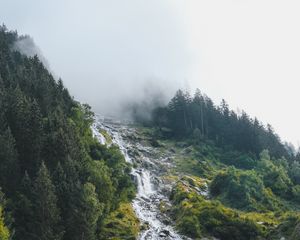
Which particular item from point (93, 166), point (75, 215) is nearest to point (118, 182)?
point (93, 166)

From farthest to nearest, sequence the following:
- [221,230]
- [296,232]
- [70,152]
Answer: [221,230]
[70,152]
[296,232]

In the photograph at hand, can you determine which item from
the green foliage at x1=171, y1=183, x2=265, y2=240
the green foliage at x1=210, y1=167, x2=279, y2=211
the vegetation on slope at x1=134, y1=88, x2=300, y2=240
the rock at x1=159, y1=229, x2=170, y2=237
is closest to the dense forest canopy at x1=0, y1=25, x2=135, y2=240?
the rock at x1=159, y1=229, x2=170, y2=237

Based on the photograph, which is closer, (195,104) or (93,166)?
(93,166)

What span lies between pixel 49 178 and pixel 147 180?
58.2 metres

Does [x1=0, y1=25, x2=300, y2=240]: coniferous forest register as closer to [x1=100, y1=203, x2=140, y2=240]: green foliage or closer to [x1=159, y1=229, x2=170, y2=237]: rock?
[x1=100, y1=203, x2=140, y2=240]: green foliage

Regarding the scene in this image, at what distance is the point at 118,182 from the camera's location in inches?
3615

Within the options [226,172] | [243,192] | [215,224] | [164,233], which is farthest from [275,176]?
[164,233]

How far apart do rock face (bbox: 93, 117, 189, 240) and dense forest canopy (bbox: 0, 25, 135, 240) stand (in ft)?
23.2

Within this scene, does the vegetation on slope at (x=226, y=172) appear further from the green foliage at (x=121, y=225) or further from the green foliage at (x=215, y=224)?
the green foliage at (x=121, y=225)

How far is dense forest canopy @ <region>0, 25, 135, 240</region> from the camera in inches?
2512

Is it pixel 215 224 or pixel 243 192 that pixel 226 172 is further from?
pixel 215 224

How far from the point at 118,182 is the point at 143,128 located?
103 metres

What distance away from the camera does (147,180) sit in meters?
125

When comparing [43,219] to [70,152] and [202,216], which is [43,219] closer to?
[70,152]
